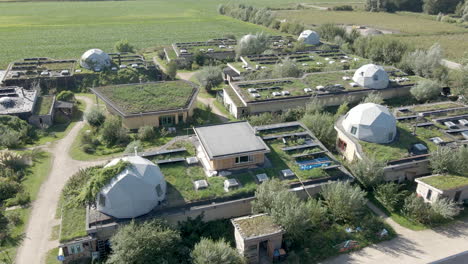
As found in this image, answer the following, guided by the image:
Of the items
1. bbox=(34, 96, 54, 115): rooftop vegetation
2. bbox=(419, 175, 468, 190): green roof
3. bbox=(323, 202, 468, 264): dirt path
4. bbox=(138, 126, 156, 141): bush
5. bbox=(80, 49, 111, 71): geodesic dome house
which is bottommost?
bbox=(323, 202, 468, 264): dirt path

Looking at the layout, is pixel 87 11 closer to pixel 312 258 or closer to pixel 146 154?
pixel 146 154

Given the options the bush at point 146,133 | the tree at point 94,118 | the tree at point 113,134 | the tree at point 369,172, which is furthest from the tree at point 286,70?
the tree at point 369,172

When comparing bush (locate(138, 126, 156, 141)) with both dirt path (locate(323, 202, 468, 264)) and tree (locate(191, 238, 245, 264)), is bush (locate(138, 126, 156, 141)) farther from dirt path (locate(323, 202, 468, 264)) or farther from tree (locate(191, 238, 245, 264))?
dirt path (locate(323, 202, 468, 264))

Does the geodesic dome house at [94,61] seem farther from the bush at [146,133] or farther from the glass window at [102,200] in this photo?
the glass window at [102,200]

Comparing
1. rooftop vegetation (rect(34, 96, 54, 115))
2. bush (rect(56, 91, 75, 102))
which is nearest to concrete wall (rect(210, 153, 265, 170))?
rooftop vegetation (rect(34, 96, 54, 115))

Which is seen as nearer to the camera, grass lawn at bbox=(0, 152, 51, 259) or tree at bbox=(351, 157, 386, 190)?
grass lawn at bbox=(0, 152, 51, 259)

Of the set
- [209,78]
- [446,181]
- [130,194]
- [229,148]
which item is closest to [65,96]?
[209,78]

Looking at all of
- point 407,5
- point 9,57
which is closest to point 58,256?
point 9,57

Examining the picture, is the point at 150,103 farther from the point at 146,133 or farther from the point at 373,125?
the point at 373,125
